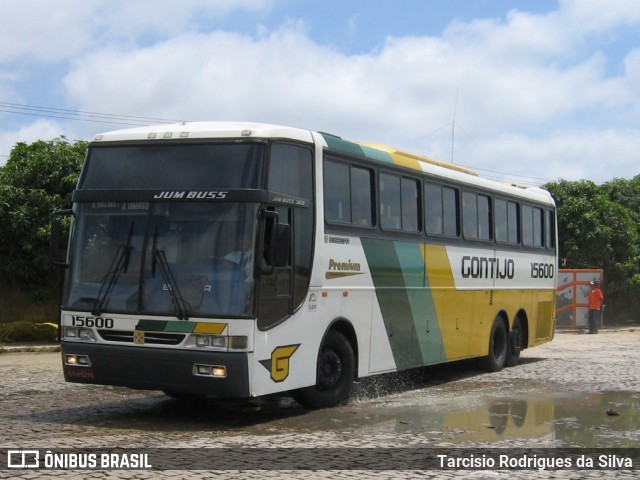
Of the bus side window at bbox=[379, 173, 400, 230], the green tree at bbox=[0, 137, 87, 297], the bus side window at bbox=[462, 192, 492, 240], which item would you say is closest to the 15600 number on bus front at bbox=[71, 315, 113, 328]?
the bus side window at bbox=[379, 173, 400, 230]

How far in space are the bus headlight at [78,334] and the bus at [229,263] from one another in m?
0.02

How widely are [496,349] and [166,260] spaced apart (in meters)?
9.17

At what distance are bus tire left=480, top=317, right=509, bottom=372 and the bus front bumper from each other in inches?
329

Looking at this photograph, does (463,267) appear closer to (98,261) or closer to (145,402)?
(145,402)

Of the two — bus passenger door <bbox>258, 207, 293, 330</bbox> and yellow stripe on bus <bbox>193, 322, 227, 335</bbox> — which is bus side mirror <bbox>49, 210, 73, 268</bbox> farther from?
bus passenger door <bbox>258, 207, 293, 330</bbox>

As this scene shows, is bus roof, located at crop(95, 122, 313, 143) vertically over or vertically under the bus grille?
over

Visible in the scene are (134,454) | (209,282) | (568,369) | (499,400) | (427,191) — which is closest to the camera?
(134,454)

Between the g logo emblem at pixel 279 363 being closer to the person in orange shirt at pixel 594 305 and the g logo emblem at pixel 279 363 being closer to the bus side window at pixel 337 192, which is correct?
the bus side window at pixel 337 192

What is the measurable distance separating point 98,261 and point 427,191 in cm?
584

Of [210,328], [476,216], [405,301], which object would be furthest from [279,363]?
[476,216]

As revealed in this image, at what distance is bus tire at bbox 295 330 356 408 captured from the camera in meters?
11.7

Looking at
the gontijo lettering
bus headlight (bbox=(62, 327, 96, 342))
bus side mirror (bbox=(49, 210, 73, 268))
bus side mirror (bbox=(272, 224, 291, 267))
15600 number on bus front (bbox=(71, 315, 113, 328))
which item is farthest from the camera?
the gontijo lettering

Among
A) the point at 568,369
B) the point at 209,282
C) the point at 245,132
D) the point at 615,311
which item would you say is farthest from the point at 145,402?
the point at 615,311

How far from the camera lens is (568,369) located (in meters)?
18.0
